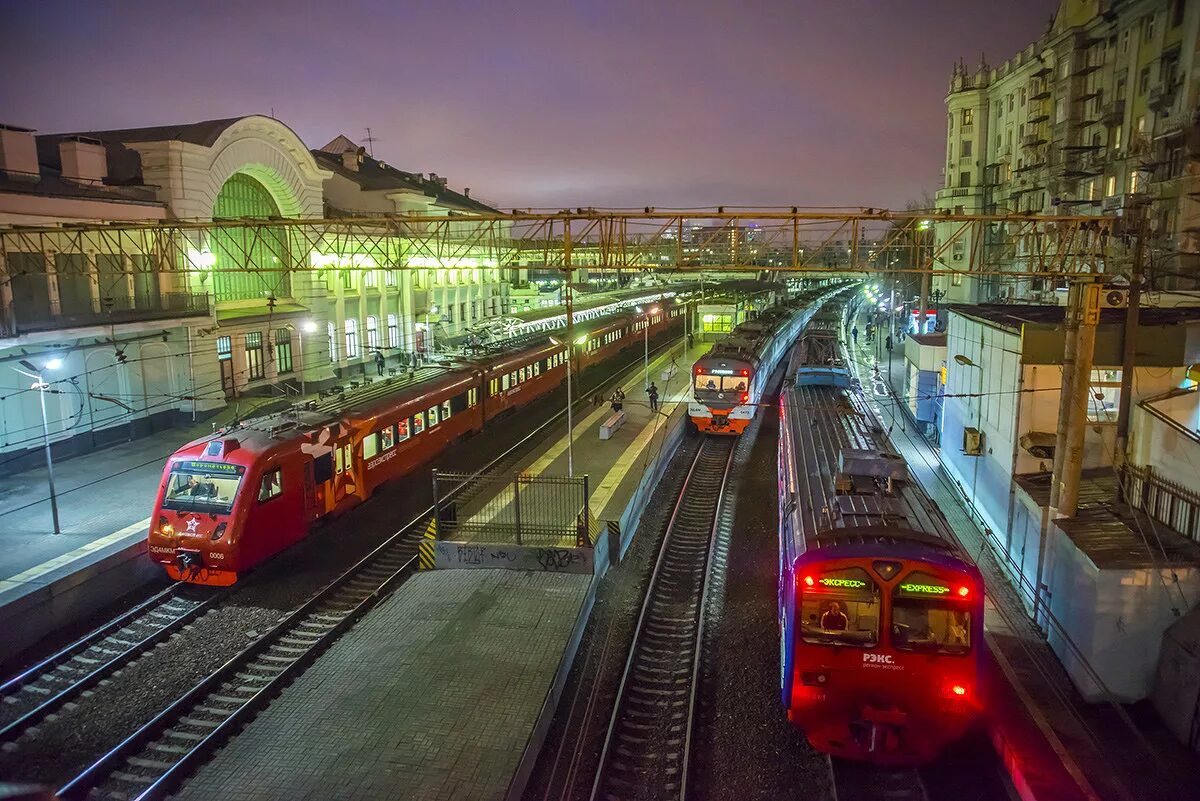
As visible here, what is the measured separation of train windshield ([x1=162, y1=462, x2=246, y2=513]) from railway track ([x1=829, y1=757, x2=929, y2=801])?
10776mm

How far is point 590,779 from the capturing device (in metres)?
8.44

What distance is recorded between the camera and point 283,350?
31859 mm

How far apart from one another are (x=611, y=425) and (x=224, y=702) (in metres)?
14.6

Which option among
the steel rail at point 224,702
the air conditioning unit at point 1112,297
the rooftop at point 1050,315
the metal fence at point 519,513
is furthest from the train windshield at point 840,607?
the rooftop at point 1050,315

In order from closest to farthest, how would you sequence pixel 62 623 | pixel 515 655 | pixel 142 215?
pixel 515 655, pixel 62 623, pixel 142 215

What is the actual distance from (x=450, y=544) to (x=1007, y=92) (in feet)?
163

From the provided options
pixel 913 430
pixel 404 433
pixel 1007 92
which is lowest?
pixel 913 430

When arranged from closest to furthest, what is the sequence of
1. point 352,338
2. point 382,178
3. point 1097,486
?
1. point 1097,486
2. point 352,338
3. point 382,178

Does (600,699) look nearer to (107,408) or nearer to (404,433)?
(404,433)

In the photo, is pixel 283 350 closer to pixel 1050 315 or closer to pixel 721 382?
pixel 721 382

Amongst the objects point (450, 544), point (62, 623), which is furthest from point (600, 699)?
point (62, 623)

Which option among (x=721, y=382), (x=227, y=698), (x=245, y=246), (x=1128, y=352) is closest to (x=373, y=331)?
(x=245, y=246)

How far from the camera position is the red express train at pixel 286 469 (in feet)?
43.4

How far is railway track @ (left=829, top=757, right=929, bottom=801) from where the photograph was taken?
26.6ft
